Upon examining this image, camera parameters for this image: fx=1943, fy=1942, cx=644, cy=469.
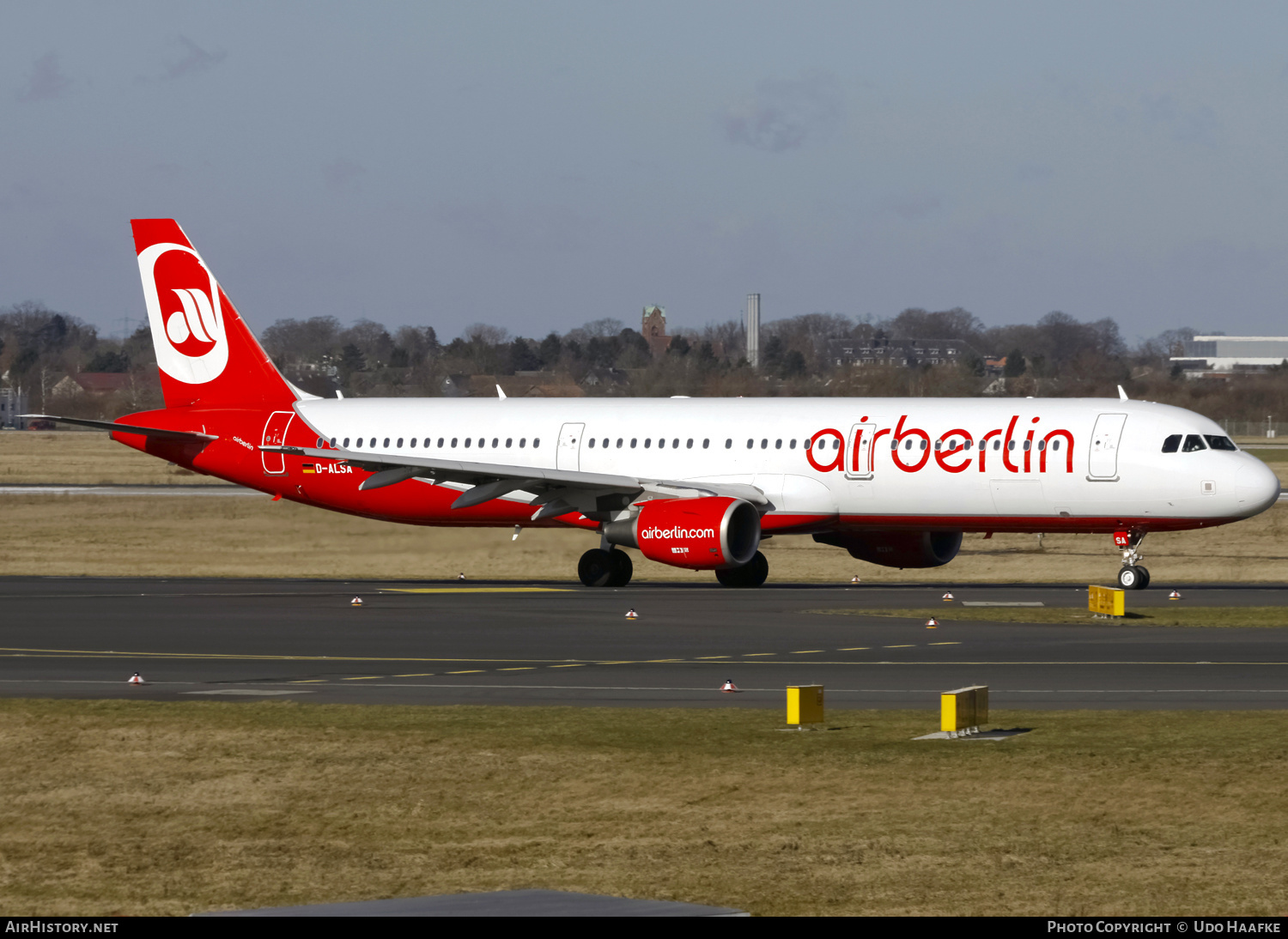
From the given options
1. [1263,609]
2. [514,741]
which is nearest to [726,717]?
[514,741]

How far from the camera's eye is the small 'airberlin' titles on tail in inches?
1923

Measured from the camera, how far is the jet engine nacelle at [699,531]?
132ft

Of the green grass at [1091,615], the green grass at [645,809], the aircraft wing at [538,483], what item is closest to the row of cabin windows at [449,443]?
the aircraft wing at [538,483]

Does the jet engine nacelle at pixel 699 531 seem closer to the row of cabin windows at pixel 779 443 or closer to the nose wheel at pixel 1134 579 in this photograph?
the row of cabin windows at pixel 779 443

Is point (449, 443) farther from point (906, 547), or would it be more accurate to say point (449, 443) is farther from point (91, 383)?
point (91, 383)

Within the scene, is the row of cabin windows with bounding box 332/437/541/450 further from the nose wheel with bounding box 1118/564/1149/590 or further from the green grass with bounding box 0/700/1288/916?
the green grass with bounding box 0/700/1288/916

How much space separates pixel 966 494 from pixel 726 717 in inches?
827

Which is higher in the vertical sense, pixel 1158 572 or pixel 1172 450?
pixel 1172 450

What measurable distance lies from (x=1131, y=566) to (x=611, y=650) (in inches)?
616

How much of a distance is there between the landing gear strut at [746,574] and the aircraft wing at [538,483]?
6.23 ft

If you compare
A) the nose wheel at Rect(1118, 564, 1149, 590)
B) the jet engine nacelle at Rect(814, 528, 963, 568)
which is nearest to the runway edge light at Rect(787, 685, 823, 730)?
the nose wheel at Rect(1118, 564, 1149, 590)

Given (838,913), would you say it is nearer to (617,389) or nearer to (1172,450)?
(1172,450)

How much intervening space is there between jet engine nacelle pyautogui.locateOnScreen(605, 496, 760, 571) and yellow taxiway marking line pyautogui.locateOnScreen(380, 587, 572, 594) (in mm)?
2684

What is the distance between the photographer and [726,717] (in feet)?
70.0
